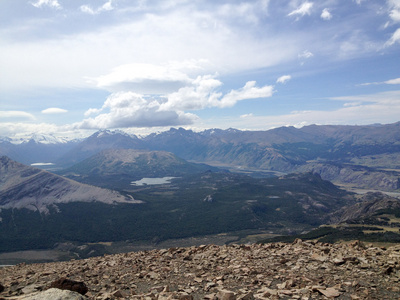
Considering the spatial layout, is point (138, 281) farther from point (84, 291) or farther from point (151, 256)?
point (151, 256)

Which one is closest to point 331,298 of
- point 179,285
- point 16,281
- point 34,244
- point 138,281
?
point 179,285

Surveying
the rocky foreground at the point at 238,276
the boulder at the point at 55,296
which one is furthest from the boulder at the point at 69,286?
the boulder at the point at 55,296

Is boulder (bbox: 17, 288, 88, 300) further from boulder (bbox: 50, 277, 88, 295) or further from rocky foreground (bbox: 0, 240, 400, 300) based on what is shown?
boulder (bbox: 50, 277, 88, 295)

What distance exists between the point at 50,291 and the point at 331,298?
1876 cm

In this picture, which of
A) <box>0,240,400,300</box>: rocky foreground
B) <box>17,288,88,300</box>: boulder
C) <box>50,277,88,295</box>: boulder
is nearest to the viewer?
<box>17,288,88,300</box>: boulder

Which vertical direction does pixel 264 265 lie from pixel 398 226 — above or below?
above

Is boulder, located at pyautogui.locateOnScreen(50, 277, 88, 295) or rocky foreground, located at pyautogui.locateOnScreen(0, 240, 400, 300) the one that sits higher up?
boulder, located at pyautogui.locateOnScreen(50, 277, 88, 295)

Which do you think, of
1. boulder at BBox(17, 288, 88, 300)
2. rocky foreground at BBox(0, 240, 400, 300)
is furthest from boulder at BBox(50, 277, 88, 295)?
boulder at BBox(17, 288, 88, 300)

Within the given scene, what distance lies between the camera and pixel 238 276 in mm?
24125

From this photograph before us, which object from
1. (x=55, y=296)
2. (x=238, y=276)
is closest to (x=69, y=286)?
(x=55, y=296)

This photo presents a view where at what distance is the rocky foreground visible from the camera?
63.4ft

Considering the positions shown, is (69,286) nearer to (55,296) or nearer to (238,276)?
→ (55,296)

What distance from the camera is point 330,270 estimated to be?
2359 cm

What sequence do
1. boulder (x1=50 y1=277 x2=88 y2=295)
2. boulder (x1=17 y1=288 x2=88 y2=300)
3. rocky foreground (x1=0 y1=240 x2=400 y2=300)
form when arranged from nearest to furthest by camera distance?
boulder (x1=17 y1=288 x2=88 y2=300), rocky foreground (x1=0 y1=240 x2=400 y2=300), boulder (x1=50 y1=277 x2=88 y2=295)
